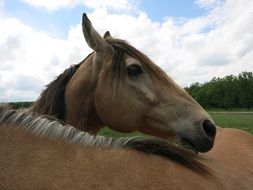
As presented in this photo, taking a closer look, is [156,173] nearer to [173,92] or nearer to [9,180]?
[9,180]

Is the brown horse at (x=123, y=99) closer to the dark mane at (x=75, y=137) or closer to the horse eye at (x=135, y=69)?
the horse eye at (x=135, y=69)

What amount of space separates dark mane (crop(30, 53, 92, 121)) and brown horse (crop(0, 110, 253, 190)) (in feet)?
7.69

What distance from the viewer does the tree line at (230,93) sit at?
310ft

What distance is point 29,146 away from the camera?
2201 millimetres

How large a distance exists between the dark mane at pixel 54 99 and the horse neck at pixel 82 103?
77 millimetres

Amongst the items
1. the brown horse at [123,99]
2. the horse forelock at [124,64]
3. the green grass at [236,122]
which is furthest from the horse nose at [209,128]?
the green grass at [236,122]

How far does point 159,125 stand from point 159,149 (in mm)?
1749

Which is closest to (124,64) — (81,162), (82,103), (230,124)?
(82,103)

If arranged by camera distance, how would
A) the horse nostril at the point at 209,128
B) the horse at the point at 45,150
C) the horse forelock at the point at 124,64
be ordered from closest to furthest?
the horse at the point at 45,150
the horse nostril at the point at 209,128
the horse forelock at the point at 124,64

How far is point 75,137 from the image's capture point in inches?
94.6

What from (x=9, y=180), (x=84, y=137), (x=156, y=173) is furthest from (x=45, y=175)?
(x=156, y=173)

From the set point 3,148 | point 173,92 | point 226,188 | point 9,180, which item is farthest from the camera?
point 173,92

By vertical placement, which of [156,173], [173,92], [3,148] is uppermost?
[173,92]

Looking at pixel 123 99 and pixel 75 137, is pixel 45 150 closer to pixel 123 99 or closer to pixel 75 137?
pixel 75 137
